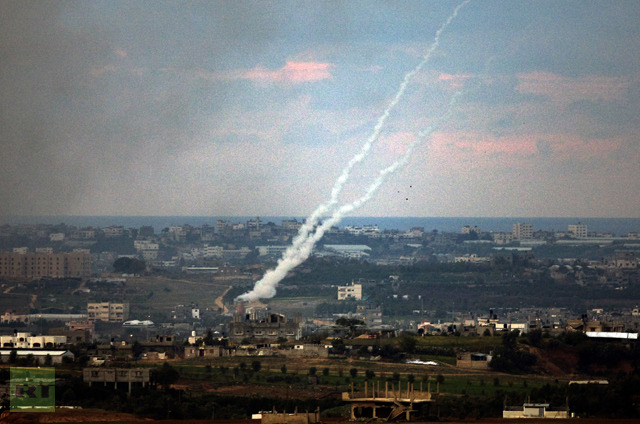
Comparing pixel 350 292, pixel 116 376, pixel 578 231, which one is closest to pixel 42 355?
pixel 116 376

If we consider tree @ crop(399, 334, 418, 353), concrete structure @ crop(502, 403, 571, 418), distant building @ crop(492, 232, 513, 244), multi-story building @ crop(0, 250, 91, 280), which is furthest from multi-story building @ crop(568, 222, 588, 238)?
concrete structure @ crop(502, 403, 571, 418)

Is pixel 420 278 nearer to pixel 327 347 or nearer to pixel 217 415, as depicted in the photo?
pixel 327 347

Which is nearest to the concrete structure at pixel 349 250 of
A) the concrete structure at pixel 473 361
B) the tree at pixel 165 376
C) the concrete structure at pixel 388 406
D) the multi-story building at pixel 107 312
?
the multi-story building at pixel 107 312

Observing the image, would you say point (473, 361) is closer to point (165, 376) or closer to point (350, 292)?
point (165, 376)

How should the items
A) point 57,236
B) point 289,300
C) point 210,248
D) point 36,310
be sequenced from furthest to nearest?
point 210,248
point 57,236
point 289,300
point 36,310

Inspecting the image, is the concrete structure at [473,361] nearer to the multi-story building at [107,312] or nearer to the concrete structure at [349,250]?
the multi-story building at [107,312]

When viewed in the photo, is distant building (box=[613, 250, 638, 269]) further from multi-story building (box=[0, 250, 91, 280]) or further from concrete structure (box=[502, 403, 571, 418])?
concrete structure (box=[502, 403, 571, 418])

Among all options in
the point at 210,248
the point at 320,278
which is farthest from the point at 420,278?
the point at 210,248
